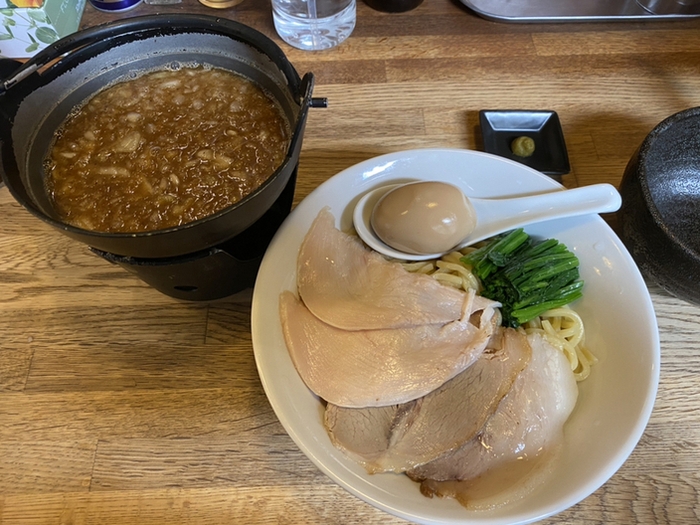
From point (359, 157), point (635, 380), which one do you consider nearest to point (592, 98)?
point (359, 157)

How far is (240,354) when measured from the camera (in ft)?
4.46

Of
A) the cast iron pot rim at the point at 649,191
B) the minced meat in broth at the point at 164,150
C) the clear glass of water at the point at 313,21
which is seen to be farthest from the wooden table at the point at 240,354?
the minced meat in broth at the point at 164,150

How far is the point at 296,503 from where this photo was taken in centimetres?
118

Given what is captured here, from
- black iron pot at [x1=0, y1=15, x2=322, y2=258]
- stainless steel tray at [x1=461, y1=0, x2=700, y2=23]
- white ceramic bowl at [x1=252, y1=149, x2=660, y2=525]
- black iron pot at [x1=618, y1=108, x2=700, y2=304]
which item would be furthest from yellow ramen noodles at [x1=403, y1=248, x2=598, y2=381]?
stainless steel tray at [x1=461, y1=0, x2=700, y2=23]

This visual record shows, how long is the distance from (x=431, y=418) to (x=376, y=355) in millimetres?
→ 189

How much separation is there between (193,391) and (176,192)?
1.73 feet

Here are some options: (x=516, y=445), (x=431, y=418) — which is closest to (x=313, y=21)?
(x=431, y=418)

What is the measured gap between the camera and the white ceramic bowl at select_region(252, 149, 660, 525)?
0.98 meters

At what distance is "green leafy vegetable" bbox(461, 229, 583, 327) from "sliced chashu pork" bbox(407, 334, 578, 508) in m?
0.10

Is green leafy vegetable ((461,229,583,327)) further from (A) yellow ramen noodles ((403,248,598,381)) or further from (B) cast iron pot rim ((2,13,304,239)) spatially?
(B) cast iron pot rim ((2,13,304,239))

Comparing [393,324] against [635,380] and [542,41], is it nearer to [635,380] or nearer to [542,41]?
[635,380]

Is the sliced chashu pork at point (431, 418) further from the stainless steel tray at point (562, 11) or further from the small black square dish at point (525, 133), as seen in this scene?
the stainless steel tray at point (562, 11)

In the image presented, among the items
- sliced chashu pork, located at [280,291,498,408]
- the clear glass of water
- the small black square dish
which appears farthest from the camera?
the clear glass of water

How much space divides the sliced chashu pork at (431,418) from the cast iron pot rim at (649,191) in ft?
1.47
